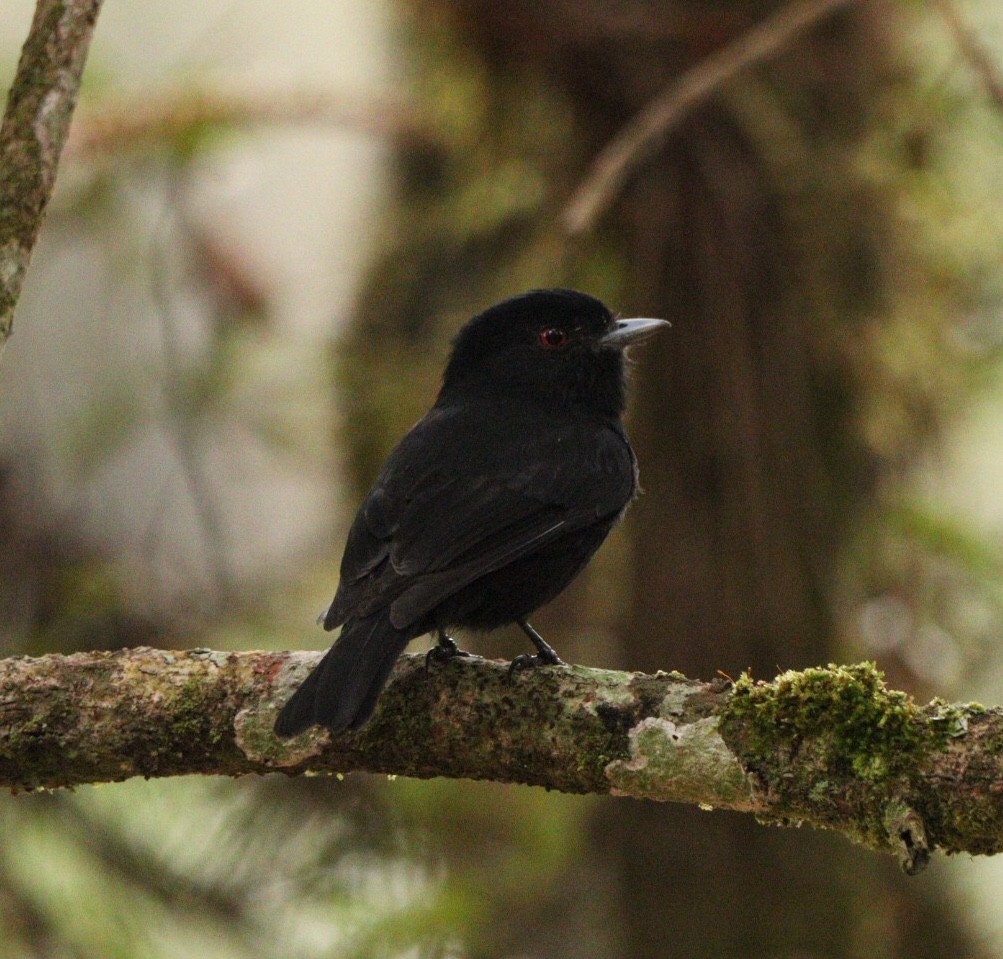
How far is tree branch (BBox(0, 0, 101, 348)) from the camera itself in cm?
291

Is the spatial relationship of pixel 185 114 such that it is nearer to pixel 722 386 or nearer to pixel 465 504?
pixel 722 386

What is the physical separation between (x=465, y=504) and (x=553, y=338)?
92cm

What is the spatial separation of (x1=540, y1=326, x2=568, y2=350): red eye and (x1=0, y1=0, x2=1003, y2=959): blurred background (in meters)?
0.65

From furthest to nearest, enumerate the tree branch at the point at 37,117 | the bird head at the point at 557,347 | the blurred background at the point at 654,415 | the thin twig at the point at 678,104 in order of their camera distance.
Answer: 1. the blurred background at the point at 654,415
2. the bird head at the point at 557,347
3. the thin twig at the point at 678,104
4. the tree branch at the point at 37,117

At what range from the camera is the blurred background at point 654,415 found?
427 cm

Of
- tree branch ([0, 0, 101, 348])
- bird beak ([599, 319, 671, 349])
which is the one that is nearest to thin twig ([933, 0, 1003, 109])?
bird beak ([599, 319, 671, 349])

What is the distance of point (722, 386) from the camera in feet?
16.5

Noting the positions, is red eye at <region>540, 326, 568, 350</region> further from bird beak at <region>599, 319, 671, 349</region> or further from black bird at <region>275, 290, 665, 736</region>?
bird beak at <region>599, 319, 671, 349</region>

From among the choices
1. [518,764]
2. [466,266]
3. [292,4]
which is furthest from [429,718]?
[292,4]

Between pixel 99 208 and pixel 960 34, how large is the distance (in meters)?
3.07

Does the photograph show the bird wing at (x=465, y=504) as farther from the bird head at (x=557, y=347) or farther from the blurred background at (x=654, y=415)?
the blurred background at (x=654, y=415)

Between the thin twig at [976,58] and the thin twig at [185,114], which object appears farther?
the thin twig at [185,114]

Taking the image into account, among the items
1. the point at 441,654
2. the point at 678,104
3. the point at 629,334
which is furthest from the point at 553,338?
the point at 441,654

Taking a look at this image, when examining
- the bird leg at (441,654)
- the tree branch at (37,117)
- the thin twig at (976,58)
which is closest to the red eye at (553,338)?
the bird leg at (441,654)
